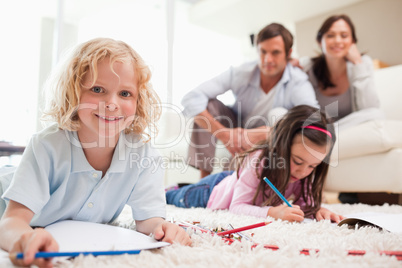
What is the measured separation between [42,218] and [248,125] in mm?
1134

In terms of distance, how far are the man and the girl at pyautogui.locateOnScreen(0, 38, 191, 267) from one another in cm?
85

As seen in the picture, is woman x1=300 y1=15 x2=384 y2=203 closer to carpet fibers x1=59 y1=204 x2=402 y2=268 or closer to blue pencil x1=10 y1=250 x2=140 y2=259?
carpet fibers x1=59 y1=204 x2=402 y2=268

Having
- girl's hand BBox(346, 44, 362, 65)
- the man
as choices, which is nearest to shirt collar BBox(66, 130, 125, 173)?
the man

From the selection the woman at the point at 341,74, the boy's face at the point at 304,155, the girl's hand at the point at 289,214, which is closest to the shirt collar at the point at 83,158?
the girl's hand at the point at 289,214

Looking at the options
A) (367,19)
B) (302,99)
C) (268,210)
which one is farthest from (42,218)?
(367,19)

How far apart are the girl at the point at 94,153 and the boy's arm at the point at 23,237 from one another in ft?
0.07

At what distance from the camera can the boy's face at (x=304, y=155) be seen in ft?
3.28

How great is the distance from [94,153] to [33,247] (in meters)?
0.30

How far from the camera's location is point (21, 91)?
3244 mm

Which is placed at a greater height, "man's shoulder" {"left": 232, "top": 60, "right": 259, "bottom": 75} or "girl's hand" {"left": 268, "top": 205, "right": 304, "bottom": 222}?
"man's shoulder" {"left": 232, "top": 60, "right": 259, "bottom": 75}

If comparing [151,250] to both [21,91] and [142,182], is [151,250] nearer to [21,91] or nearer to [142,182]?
[142,182]

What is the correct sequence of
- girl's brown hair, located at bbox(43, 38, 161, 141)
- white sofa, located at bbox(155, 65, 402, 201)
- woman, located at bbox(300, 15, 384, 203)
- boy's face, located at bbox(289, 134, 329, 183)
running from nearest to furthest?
girl's brown hair, located at bbox(43, 38, 161, 141), boy's face, located at bbox(289, 134, 329, 183), white sofa, located at bbox(155, 65, 402, 201), woman, located at bbox(300, 15, 384, 203)

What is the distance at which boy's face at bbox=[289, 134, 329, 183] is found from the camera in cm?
100

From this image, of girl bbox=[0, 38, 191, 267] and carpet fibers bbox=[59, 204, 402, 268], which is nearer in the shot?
carpet fibers bbox=[59, 204, 402, 268]
